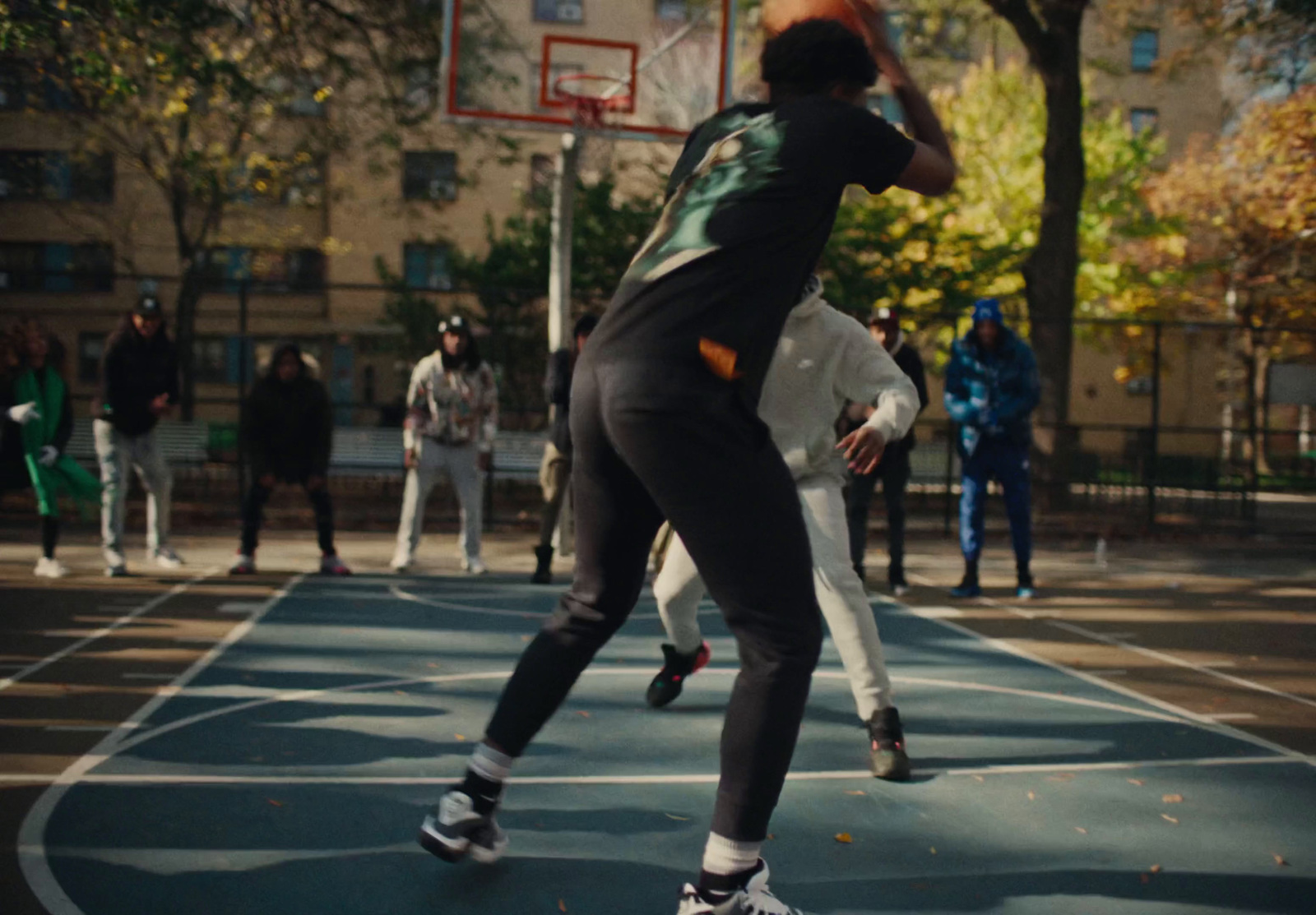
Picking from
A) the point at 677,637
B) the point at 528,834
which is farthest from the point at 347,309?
the point at 528,834

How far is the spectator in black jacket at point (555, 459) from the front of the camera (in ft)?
32.4

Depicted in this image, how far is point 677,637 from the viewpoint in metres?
5.58

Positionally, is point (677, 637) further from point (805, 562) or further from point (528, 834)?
point (805, 562)

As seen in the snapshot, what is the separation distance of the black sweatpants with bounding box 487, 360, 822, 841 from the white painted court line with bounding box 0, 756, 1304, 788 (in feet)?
4.90

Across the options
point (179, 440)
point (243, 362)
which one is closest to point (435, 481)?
point (243, 362)

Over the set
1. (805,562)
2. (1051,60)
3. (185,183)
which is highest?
(1051,60)

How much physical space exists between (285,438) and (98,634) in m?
3.00

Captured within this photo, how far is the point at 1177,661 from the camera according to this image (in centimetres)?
729

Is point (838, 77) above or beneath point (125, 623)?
above

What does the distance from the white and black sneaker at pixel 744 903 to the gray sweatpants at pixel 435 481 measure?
783cm

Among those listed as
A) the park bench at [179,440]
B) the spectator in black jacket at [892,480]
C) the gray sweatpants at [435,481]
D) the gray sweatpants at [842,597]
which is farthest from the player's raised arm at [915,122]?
the park bench at [179,440]

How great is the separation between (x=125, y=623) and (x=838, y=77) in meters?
6.09

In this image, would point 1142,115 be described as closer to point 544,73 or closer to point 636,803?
point 544,73

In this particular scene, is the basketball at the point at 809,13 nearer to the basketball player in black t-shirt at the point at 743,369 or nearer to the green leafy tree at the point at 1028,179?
the basketball player in black t-shirt at the point at 743,369
